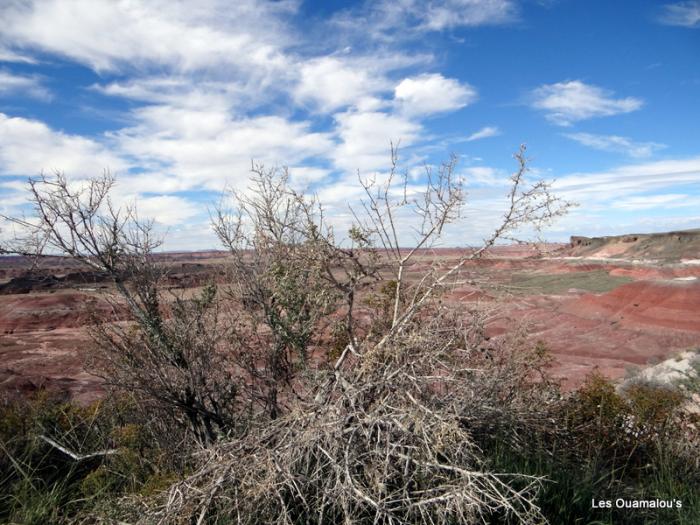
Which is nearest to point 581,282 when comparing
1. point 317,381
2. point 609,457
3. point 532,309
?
point 532,309

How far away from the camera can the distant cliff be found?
173 ft

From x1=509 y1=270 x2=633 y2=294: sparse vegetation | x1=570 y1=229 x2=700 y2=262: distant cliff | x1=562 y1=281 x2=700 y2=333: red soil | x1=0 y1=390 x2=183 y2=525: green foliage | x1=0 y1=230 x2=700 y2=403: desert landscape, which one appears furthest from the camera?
x1=570 y1=229 x2=700 y2=262: distant cliff

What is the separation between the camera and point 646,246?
59.8 metres

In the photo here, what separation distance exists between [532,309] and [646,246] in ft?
121

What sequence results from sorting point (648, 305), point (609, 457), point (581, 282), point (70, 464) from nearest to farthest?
1. point (70, 464)
2. point (609, 457)
3. point (648, 305)
4. point (581, 282)

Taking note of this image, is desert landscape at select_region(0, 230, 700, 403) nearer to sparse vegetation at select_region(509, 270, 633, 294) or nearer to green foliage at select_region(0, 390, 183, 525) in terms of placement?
sparse vegetation at select_region(509, 270, 633, 294)

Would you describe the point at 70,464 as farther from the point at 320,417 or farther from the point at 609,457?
the point at 609,457

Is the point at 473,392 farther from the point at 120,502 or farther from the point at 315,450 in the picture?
the point at 120,502

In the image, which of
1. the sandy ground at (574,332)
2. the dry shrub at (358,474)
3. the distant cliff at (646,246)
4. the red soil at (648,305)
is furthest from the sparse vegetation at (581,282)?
the dry shrub at (358,474)

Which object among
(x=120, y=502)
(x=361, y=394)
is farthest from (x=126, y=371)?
(x=361, y=394)

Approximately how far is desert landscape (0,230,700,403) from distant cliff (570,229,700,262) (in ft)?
1.09

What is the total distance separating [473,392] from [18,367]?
2828 cm

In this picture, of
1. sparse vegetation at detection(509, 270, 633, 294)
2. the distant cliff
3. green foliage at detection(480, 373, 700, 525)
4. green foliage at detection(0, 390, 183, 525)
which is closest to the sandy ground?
sparse vegetation at detection(509, 270, 633, 294)

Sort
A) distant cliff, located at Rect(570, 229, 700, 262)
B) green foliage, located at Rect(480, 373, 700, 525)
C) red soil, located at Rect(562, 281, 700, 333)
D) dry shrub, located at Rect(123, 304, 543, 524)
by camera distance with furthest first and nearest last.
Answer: distant cliff, located at Rect(570, 229, 700, 262), red soil, located at Rect(562, 281, 700, 333), green foliage, located at Rect(480, 373, 700, 525), dry shrub, located at Rect(123, 304, 543, 524)
